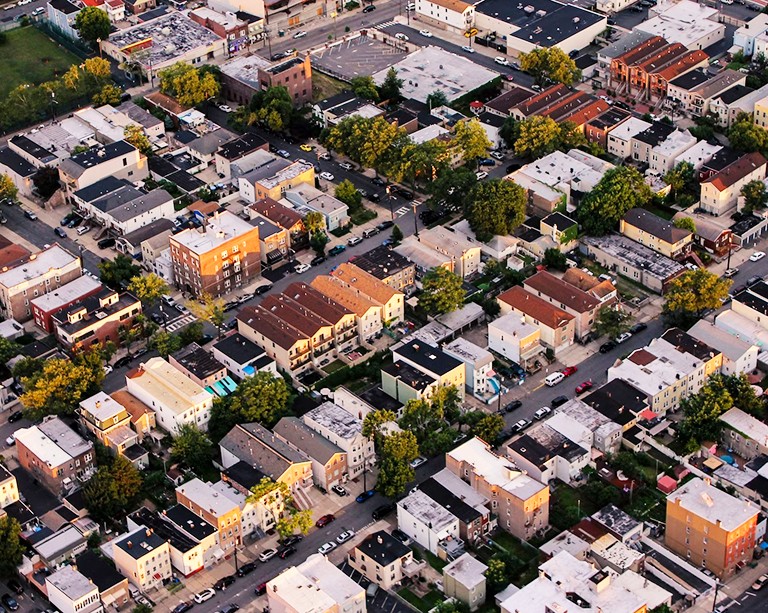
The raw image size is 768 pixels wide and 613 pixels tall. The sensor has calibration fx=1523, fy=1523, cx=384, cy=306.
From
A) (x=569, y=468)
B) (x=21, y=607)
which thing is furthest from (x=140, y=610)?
(x=569, y=468)

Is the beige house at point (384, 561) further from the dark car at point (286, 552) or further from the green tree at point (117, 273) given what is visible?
the green tree at point (117, 273)

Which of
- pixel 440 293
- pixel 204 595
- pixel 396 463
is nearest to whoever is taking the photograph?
pixel 204 595

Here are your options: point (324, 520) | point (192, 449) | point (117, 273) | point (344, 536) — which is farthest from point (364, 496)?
point (117, 273)

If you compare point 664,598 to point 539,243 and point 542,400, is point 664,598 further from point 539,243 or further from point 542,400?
point 539,243

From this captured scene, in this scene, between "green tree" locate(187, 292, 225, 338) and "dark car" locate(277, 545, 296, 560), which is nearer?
"dark car" locate(277, 545, 296, 560)

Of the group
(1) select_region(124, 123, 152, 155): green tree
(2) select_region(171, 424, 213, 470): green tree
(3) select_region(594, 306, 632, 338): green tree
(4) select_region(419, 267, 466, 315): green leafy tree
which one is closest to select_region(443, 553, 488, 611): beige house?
(2) select_region(171, 424, 213, 470): green tree

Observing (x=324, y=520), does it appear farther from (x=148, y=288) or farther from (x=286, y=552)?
(x=148, y=288)

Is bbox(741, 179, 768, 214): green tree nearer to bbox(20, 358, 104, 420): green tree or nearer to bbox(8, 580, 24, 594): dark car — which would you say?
bbox(20, 358, 104, 420): green tree

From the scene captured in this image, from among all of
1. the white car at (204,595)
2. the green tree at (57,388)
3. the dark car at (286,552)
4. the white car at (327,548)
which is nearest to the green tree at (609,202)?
the white car at (327,548)
